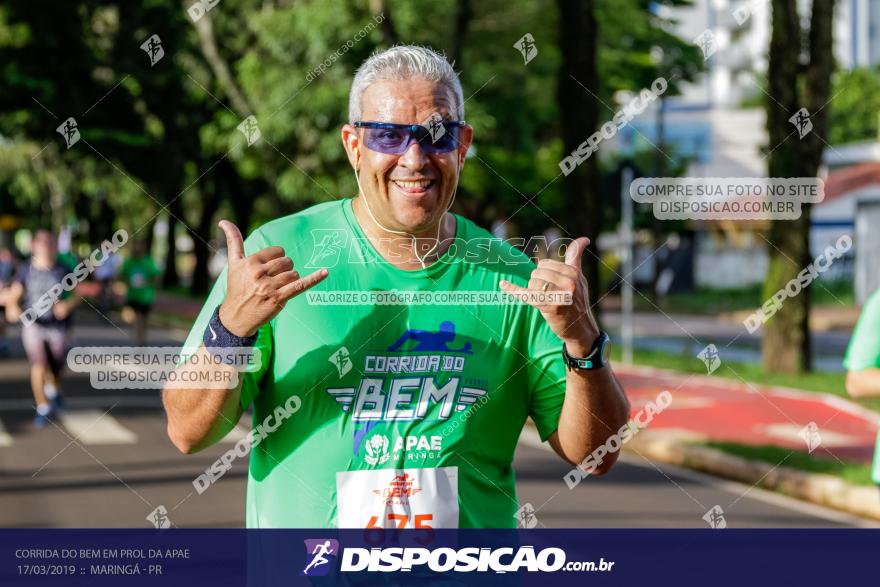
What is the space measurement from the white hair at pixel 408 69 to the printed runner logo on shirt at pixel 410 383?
0.47 m

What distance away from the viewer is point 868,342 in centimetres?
489

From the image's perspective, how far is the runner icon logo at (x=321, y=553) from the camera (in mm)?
2795

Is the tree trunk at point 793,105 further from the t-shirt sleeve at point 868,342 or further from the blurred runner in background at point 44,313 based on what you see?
the t-shirt sleeve at point 868,342

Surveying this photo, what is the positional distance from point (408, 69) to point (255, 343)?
2.07ft

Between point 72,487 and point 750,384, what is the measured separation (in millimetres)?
9360

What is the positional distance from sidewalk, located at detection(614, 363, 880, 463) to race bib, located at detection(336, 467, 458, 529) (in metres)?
8.51

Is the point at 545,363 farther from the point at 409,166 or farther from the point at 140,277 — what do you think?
the point at 140,277

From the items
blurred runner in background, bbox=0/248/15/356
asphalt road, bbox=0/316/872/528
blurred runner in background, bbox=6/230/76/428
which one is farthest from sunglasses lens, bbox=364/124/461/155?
blurred runner in background, bbox=0/248/15/356

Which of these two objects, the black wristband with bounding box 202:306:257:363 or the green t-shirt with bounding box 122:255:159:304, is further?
the green t-shirt with bounding box 122:255:159:304

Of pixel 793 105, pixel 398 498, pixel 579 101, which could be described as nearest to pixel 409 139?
pixel 398 498

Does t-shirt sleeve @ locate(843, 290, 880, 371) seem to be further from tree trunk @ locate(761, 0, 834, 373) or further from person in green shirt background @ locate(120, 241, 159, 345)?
person in green shirt background @ locate(120, 241, 159, 345)

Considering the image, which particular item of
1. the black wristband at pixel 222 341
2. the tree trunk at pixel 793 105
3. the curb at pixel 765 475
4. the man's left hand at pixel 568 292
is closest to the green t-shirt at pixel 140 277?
the tree trunk at pixel 793 105

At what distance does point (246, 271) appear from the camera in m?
2.58

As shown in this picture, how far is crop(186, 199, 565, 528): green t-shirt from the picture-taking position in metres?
2.75
